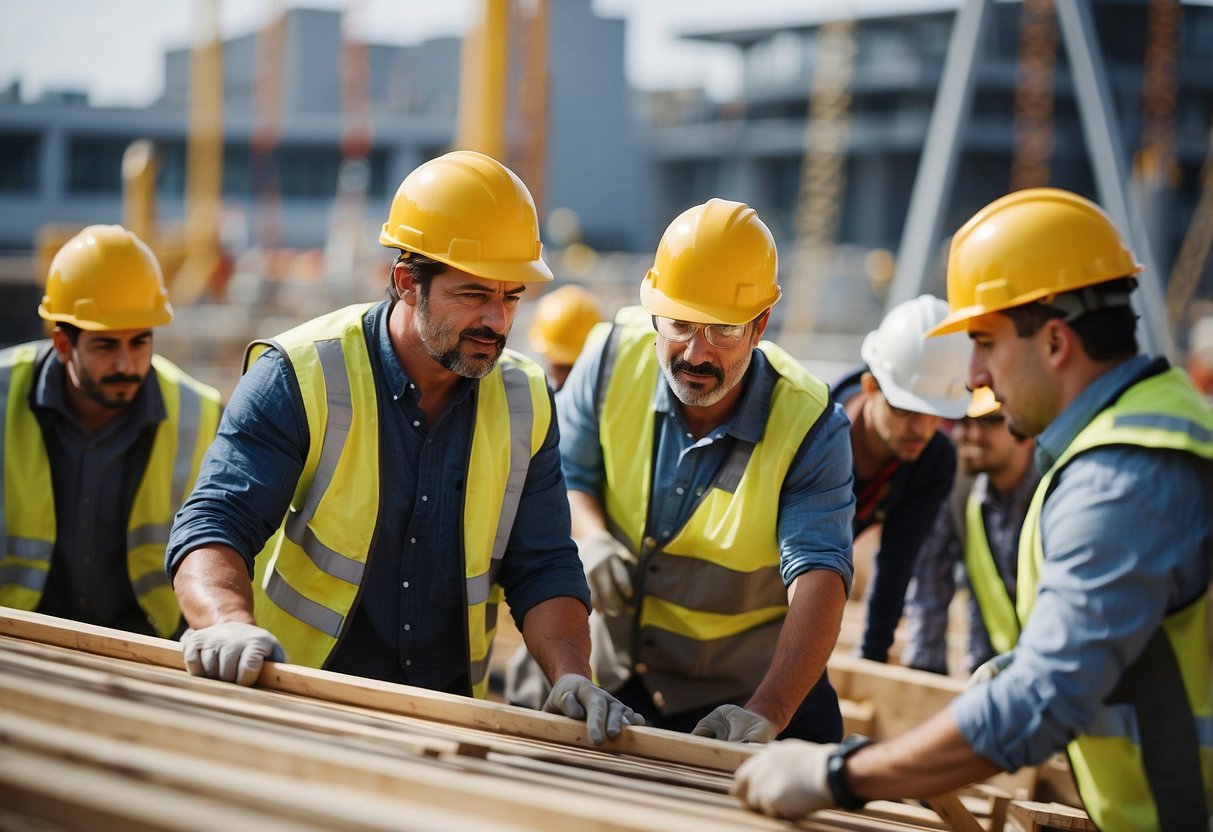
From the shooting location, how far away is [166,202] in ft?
174

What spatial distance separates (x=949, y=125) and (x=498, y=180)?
9.05 metres

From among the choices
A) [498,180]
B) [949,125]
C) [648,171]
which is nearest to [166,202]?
[648,171]

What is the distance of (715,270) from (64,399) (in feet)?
8.01

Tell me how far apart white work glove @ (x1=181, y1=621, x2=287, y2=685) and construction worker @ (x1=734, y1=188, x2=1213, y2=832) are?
1199 millimetres

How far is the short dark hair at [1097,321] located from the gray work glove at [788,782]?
0.97m

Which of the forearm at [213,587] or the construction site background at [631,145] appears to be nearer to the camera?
the forearm at [213,587]

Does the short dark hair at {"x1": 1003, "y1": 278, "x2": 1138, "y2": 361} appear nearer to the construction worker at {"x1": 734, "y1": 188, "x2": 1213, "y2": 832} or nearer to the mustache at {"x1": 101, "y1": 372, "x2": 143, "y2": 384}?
the construction worker at {"x1": 734, "y1": 188, "x2": 1213, "y2": 832}

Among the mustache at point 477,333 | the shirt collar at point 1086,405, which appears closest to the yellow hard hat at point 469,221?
the mustache at point 477,333

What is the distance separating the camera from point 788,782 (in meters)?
2.57

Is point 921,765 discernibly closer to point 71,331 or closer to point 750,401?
point 750,401

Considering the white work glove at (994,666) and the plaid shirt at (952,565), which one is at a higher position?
the white work glove at (994,666)

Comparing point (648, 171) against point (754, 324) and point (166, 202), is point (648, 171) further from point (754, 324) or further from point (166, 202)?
point (754, 324)

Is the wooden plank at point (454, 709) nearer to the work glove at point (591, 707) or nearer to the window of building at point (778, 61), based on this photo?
Answer: the work glove at point (591, 707)

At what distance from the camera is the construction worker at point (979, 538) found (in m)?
5.10
